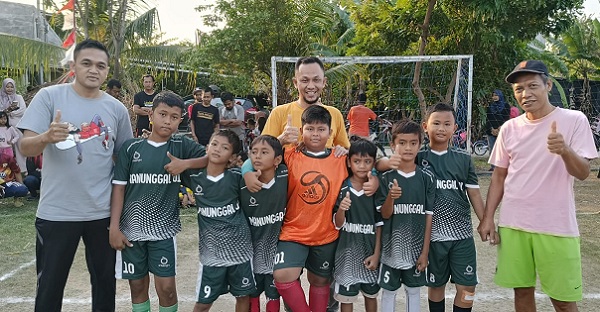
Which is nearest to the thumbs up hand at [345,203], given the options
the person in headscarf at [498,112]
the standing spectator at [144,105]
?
the standing spectator at [144,105]

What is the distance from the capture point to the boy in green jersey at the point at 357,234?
3619 millimetres

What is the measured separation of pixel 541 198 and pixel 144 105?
7.86 m

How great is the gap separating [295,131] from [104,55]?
1.36 m

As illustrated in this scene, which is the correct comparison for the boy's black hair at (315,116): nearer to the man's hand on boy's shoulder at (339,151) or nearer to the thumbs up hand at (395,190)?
the man's hand on boy's shoulder at (339,151)

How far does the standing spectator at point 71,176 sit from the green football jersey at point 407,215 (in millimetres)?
1874

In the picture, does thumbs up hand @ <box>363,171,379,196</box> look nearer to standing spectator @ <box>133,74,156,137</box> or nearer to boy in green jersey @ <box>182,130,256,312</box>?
boy in green jersey @ <box>182,130,256,312</box>

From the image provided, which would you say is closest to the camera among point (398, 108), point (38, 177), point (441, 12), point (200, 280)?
point (200, 280)

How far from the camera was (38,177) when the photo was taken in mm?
9125

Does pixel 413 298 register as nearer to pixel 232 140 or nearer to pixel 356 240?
pixel 356 240

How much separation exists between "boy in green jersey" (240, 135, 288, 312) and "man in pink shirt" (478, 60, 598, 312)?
152 centimetres

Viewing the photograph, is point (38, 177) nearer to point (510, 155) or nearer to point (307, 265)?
point (307, 265)

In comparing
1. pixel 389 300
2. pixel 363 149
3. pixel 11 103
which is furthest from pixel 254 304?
pixel 11 103

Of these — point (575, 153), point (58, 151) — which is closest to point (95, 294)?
point (58, 151)

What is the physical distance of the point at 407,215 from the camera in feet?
12.1
